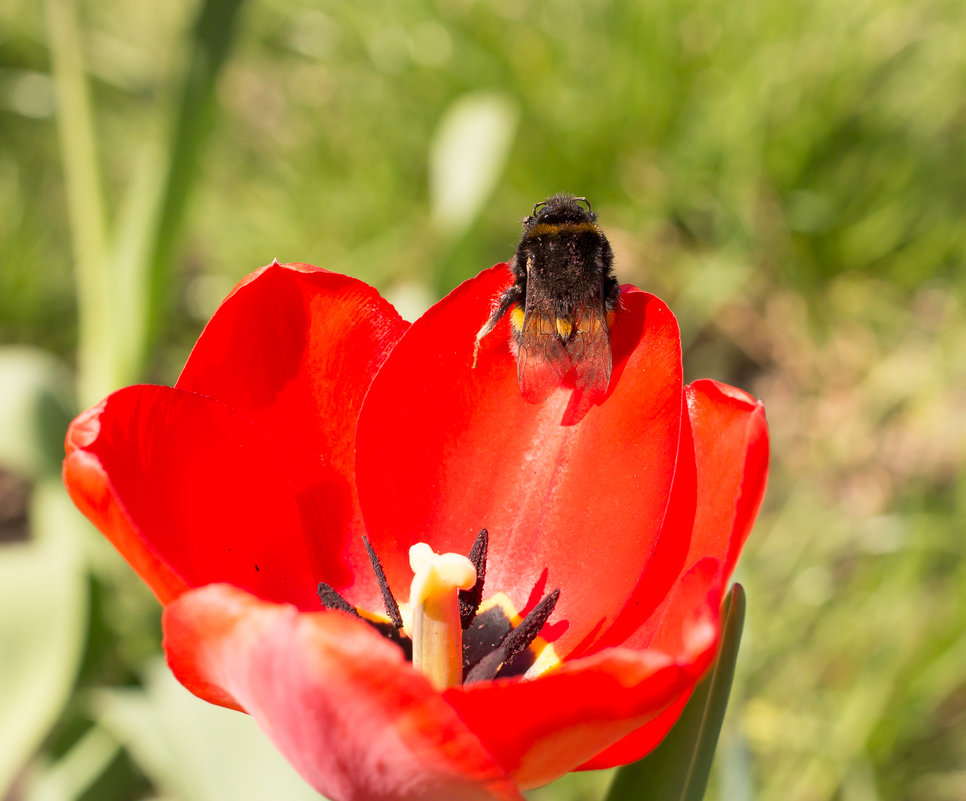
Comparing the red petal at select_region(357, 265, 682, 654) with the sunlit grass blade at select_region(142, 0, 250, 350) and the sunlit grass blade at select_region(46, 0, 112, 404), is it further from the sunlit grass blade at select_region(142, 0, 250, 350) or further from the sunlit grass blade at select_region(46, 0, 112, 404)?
the sunlit grass blade at select_region(46, 0, 112, 404)

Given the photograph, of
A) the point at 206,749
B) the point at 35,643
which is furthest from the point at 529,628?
the point at 35,643

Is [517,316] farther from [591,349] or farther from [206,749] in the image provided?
[206,749]

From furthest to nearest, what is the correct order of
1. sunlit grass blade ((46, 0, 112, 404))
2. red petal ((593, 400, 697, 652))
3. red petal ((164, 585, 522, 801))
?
sunlit grass blade ((46, 0, 112, 404)), red petal ((593, 400, 697, 652)), red petal ((164, 585, 522, 801))

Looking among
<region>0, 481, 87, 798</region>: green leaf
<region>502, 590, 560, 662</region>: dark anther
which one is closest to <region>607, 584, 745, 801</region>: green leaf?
<region>502, 590, 560, 662</region>: dark anther

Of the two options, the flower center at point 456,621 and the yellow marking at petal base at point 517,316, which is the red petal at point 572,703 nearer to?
the flower center at point 456,621

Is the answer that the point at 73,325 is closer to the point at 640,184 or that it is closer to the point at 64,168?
the point at 64,168

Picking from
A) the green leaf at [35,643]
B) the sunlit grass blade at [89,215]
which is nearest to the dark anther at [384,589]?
the green leaf at [35,643]
